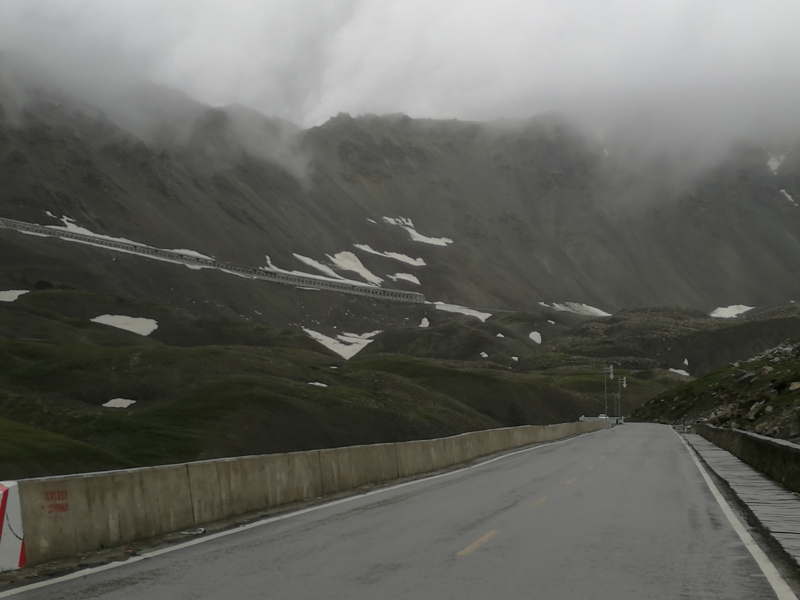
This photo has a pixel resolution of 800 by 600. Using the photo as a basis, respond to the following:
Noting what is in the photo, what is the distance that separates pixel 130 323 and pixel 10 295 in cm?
1654

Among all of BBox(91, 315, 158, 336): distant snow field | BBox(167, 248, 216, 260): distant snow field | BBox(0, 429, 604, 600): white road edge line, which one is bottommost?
BBox(0, 429, 604, 600): white road edge line

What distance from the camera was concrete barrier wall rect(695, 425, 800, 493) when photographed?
69.7 ft

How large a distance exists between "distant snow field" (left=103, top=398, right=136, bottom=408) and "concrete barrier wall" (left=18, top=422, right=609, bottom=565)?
51.3 metres

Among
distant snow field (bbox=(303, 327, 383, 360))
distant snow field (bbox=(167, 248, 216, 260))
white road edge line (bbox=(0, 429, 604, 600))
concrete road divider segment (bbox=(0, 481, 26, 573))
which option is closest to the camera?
white road edge line (bbox=(0, 429, 604, 600))

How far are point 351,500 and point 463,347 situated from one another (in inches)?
6049

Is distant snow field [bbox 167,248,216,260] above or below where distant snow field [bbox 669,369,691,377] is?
above

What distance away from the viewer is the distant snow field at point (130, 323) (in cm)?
11888

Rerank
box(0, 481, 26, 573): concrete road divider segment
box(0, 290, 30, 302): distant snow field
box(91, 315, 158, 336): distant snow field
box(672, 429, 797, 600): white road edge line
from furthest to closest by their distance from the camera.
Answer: box(0, 290, 30, 302): distant snow field
box(91, 315, 158, 336): distant snow field
box(0, 481, 26, 573): concrete road divider segment
box(672, 429, 797, 600): white road edge line

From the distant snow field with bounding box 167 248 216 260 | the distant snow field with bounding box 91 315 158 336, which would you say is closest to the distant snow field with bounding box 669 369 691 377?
the distant snow field with bounding box 167 248 216 260

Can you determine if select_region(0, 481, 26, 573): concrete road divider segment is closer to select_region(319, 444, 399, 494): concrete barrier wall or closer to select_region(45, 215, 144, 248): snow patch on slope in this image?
select_region(319, 444, 399, 494): concrete barrier wall

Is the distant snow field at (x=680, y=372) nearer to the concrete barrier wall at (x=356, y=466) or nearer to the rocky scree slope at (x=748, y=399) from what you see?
the rocky scree slope at (x=748, y=399)

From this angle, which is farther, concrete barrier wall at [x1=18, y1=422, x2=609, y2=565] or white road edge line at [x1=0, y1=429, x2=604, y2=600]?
concrete barrier wall at [x1=18, y1=422, x2=609, y2=565]

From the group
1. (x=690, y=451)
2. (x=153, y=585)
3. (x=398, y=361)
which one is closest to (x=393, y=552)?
(x=153, y=585)

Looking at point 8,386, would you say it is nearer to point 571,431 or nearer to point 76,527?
point 571,431
